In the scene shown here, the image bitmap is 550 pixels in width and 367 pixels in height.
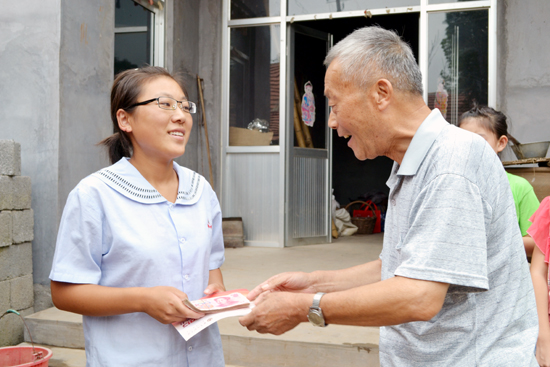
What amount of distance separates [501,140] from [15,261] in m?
3.45

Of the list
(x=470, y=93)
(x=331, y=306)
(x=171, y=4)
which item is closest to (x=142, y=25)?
(x=171, y=4)

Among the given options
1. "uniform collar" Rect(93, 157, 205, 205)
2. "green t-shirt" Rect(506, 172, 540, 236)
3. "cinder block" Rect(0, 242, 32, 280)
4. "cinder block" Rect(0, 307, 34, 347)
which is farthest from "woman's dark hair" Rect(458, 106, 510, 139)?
"cinder block" Rect(0, 307, 34, 347)

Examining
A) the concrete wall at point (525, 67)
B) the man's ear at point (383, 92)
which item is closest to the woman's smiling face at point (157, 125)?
the man's ear at point (383, 92)

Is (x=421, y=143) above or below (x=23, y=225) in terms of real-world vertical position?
above

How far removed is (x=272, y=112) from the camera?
695 cm

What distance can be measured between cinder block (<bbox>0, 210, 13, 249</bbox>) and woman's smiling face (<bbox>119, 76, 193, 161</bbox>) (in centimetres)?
224

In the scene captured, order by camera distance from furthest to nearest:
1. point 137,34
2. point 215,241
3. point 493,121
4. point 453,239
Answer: point 137,34 → point 493,121 → point 215,241 → point 453,239

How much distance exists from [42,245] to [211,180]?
3203mm

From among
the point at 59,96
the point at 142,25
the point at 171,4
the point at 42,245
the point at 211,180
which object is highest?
the point at 171,4

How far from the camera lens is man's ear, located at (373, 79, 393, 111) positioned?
1359mm

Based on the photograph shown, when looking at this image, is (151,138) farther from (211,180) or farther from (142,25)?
(211,180)

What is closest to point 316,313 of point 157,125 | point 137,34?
point 157,125

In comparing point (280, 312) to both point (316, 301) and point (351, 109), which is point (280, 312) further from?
point (351, 109)

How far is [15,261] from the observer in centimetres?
368
